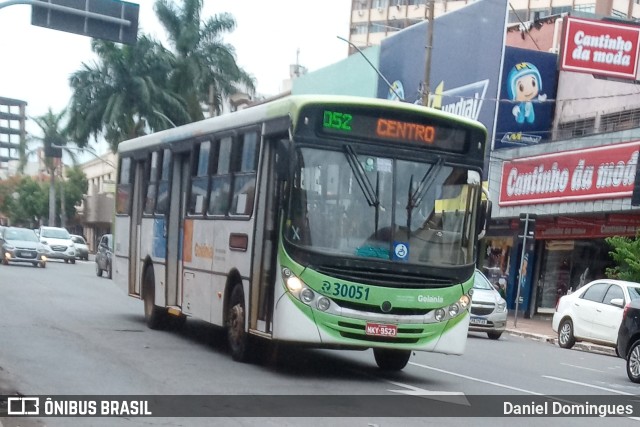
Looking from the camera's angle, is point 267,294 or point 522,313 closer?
point 267,294

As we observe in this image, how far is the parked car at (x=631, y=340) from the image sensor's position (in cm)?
1572

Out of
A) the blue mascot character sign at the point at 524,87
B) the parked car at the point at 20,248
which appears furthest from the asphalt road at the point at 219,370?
the parked car at the point at 20,248

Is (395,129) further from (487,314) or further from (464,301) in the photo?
(487,314)

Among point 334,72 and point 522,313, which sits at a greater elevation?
point 334,72

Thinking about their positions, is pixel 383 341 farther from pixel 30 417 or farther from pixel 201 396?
pixel 30 417

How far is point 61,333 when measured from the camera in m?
16.6

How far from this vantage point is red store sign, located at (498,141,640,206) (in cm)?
2933

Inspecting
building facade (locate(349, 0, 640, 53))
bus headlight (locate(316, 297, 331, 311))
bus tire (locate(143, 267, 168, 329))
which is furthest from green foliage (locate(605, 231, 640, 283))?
building facade (locate(349, 0, 640, 53))

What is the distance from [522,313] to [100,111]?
107ft

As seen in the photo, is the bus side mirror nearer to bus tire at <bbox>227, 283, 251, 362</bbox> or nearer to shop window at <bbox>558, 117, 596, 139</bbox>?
bus tire at <bbox>227, 283, 251, 362</bbox>

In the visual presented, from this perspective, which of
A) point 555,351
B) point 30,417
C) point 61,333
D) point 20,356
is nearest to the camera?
point 30,417

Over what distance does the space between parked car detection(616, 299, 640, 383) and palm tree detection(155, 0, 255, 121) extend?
46.9 m

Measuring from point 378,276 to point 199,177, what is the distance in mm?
4611

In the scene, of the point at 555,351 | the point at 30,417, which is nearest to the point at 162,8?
the point at 555,351
